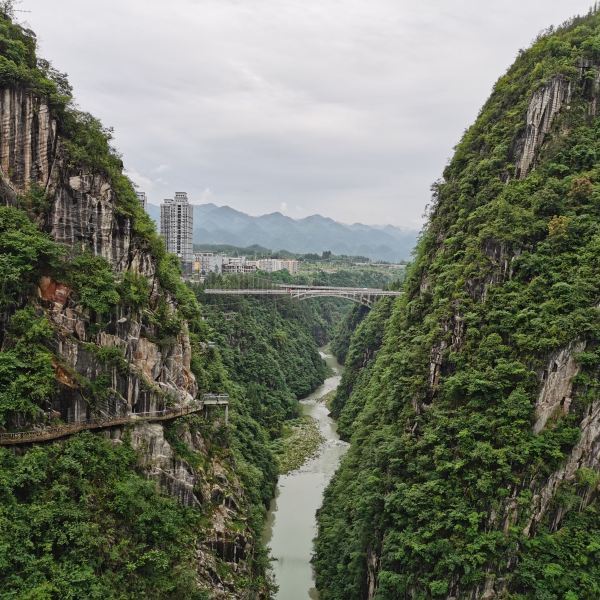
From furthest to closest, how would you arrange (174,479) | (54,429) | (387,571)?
(174,479) < (387,571) < (54,429)

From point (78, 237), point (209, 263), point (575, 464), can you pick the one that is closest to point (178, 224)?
point (209, 263)

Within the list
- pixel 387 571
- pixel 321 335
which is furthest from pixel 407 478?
pixel 321 335

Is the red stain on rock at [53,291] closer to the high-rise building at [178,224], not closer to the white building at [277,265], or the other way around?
the high-rise building at [178,224]

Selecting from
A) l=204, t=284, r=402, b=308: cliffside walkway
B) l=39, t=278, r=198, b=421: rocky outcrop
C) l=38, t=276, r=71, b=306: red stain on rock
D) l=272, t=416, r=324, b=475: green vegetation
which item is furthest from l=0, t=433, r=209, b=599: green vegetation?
l=204, t=284, r=402, b=308: cliffside walkway

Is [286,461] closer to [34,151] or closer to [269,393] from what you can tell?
[269,393]

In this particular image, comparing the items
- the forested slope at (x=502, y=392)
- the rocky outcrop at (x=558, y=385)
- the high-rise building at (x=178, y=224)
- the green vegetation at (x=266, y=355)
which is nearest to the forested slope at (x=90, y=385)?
the forested slope at (x=502, y=392)

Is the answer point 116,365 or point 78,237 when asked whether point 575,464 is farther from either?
point 78,237

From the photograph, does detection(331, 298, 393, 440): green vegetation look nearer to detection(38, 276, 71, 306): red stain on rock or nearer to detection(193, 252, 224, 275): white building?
detection(38, 276, 71, 306): red stain on rock
